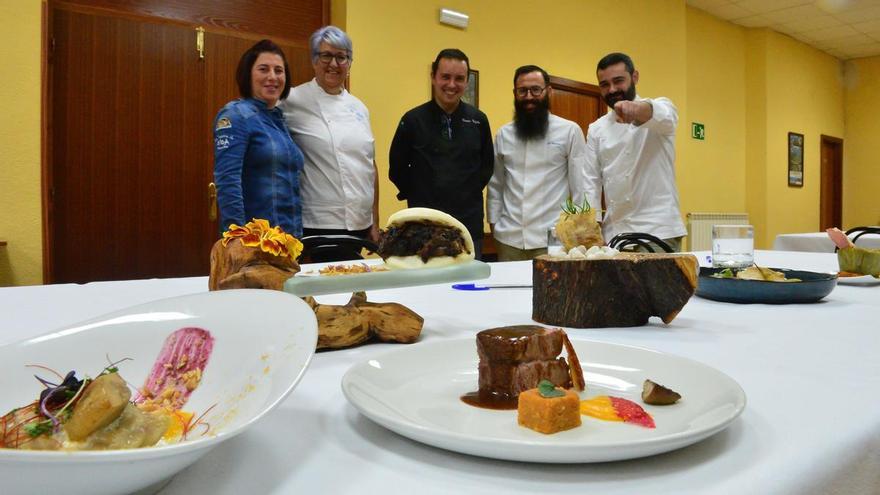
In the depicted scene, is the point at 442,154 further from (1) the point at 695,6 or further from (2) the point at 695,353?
(1) the point at 695,6

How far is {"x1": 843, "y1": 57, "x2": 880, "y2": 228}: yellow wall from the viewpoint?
27.7 feet

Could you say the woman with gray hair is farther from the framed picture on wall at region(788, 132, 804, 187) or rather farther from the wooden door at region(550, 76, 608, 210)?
the framed picture on wall at region(788, 132, 804, 187)

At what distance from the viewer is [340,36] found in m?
2.61

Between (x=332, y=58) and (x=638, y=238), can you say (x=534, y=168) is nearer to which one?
(x=638, y=238)

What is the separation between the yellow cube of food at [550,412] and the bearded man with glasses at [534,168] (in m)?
2.67

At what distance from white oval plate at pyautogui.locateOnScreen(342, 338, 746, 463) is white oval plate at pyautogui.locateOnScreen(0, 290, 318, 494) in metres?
0.09

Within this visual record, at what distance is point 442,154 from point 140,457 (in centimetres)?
276

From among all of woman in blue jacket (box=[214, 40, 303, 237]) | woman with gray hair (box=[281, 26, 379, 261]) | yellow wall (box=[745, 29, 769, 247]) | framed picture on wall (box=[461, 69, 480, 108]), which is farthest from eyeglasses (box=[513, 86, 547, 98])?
yellow wall (box=[745, 29, 769, 247])

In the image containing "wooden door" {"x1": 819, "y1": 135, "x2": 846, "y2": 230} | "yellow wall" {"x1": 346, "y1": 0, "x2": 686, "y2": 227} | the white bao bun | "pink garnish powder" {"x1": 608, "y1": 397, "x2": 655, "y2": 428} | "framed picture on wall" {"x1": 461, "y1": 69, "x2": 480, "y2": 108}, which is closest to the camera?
"pink garnish powder" {"x1": 608, "y1": 397, "x2": 655, "y2": 428}

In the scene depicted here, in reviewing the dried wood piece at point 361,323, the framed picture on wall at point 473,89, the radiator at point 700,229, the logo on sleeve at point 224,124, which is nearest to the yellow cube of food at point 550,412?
the dried wood piece at point 361,323

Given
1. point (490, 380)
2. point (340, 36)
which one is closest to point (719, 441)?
point (490, 380)

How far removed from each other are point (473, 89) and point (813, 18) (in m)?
4.97

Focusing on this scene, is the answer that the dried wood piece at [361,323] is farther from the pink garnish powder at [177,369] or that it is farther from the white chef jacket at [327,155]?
the white chef jacket at [327,155]

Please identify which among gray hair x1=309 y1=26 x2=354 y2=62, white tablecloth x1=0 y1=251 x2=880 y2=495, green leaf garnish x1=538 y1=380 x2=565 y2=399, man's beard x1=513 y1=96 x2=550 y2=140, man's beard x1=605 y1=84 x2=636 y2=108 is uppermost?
gray hair x1=309 y1=26 x2=354 y2=62
